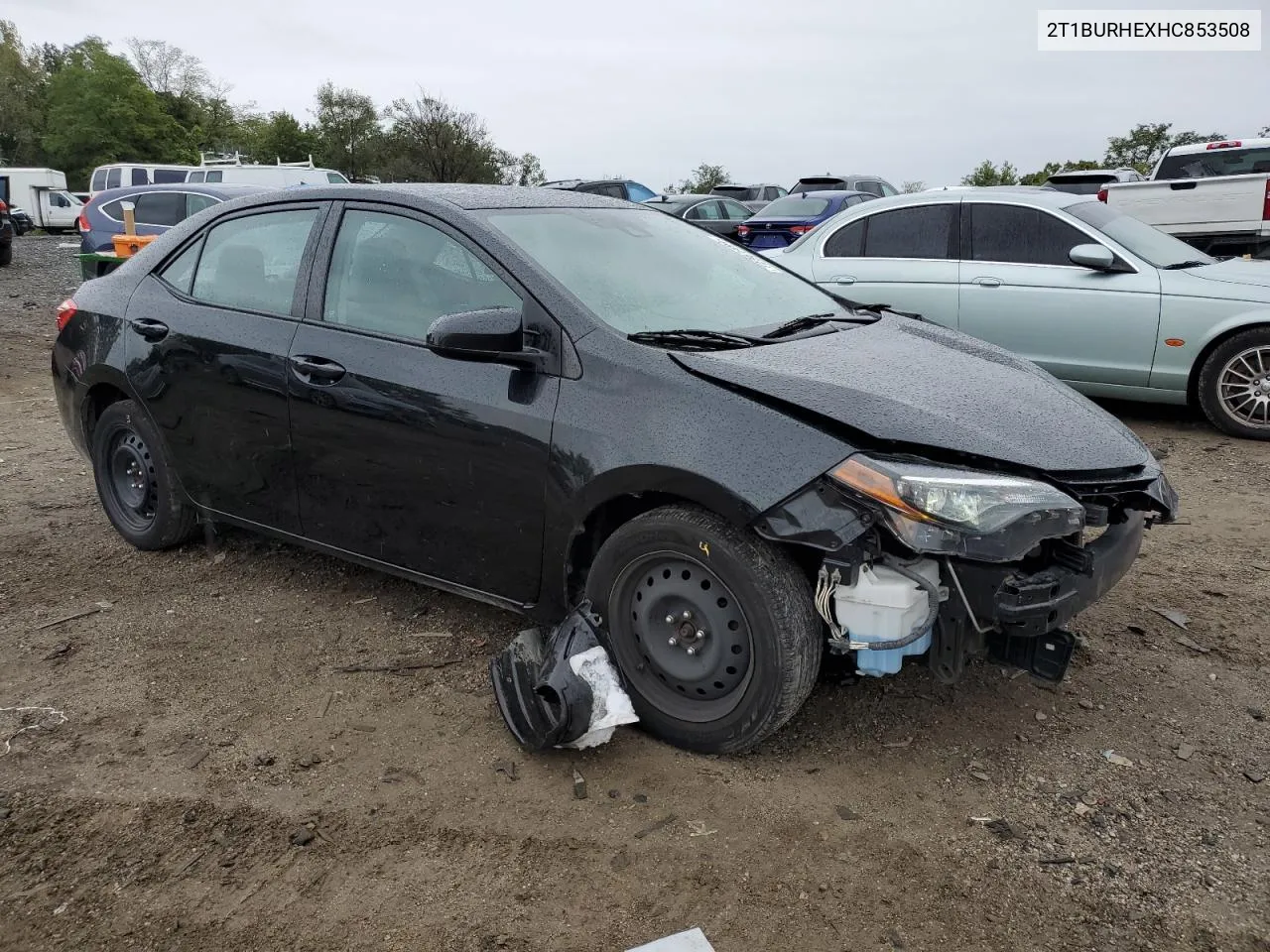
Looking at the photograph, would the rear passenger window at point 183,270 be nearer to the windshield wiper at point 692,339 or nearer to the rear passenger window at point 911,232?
the windshield wiper at point 692,339

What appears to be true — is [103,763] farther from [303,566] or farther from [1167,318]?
[1167,318]

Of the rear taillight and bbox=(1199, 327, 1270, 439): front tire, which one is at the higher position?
the rear taillight

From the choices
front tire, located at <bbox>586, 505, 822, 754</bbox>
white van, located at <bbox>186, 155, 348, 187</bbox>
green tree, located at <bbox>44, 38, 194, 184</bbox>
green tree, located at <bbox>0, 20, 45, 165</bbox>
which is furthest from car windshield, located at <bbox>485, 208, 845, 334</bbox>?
green tree, located at <bbox>0, 20, 45, 165</bbox>

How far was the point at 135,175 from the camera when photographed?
27734mm

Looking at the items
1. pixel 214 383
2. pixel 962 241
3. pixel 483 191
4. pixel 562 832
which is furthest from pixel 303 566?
pixel 962 241

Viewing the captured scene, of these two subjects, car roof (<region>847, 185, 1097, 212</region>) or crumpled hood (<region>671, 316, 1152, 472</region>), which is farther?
car roof (<region>847, 185, 1097, 212</region>)

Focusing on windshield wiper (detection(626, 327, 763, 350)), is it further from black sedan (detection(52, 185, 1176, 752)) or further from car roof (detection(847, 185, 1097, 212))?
car roof (detection(847, 185, 1097, 212))

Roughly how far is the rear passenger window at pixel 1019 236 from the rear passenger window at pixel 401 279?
4.95 m

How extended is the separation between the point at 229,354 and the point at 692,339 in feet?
6.28

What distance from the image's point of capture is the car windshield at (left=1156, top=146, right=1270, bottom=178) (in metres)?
11.5

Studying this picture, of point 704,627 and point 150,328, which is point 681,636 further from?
point 150,328

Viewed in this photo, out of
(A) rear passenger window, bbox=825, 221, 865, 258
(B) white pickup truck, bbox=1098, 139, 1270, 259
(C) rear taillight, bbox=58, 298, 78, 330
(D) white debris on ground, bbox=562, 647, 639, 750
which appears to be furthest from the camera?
(B) white pickup truck, bbox=1098, 139, 1270, 259

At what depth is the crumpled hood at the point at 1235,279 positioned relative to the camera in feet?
21.0

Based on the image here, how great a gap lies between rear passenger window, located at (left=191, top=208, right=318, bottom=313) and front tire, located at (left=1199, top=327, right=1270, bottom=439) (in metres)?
5.59
